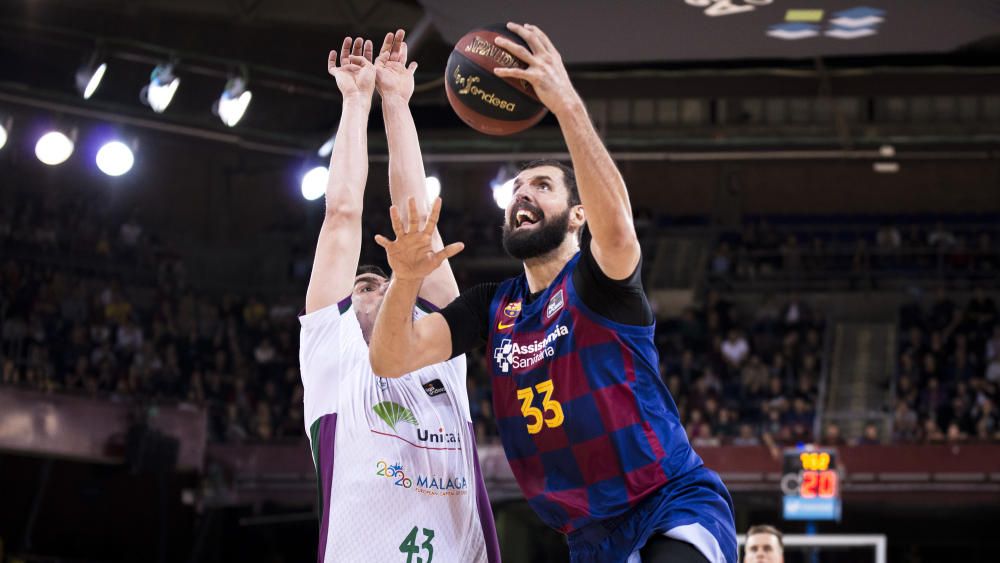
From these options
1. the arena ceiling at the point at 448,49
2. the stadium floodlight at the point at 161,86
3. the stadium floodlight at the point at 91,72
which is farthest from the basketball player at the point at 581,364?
the stadium floodlight at the point at 91,72

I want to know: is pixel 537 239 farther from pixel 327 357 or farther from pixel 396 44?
pixel 396 44

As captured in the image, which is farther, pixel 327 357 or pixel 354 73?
pixel 354 73

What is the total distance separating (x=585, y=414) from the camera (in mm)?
4195

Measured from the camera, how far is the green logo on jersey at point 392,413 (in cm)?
499

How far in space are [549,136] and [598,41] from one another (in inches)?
501

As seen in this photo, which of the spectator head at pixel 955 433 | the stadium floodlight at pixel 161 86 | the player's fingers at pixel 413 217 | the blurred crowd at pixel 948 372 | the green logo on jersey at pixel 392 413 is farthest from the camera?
the blurred crowd at pixel 948 372

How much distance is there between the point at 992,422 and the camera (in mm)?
19688

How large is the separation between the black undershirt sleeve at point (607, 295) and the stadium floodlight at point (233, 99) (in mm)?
11890

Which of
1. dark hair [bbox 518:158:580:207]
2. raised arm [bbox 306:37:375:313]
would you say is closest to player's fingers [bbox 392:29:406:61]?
raised arm [bbox 306:37:375:313]

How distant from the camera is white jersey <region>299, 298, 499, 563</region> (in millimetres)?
4836

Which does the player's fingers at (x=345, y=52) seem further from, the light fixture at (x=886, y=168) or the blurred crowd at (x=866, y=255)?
the light fixture at (x=886, y=168)

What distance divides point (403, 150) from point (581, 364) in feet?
5.25

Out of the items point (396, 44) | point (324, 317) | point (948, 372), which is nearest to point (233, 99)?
point (396, 44)

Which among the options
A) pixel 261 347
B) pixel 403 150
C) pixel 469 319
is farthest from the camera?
pixel 261 347
